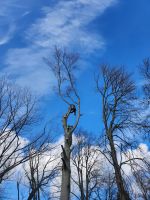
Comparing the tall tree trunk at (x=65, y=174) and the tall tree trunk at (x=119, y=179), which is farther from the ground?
the tall tree trunk at (x=119, y=179)

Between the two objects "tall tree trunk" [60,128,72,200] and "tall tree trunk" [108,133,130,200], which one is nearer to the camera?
"tall tree trunk" [60,128,72,200]

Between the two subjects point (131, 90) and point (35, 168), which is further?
point (35, 168)

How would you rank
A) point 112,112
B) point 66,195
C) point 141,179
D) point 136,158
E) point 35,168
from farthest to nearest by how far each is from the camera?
point 141,179, point 35,168, point 112,112, point 136,158, point 66,195

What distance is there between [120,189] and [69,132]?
6418 mm

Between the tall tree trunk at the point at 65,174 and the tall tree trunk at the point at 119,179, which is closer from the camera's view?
the tall tree trunk at the point at 65,174

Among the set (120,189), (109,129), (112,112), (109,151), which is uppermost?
(112,112)

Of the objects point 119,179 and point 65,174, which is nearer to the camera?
point 65,174

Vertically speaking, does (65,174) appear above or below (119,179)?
below

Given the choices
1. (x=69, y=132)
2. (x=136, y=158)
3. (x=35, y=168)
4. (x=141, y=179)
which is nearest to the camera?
(x=69, y=132)

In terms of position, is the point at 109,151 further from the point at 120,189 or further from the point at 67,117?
the point at 67,117

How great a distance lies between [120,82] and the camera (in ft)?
64.4

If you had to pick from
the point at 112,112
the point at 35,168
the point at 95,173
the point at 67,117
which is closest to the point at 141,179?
the point at 95,173

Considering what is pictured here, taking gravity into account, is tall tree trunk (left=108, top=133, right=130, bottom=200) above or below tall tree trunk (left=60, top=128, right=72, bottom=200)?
above

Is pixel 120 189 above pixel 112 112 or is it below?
below
